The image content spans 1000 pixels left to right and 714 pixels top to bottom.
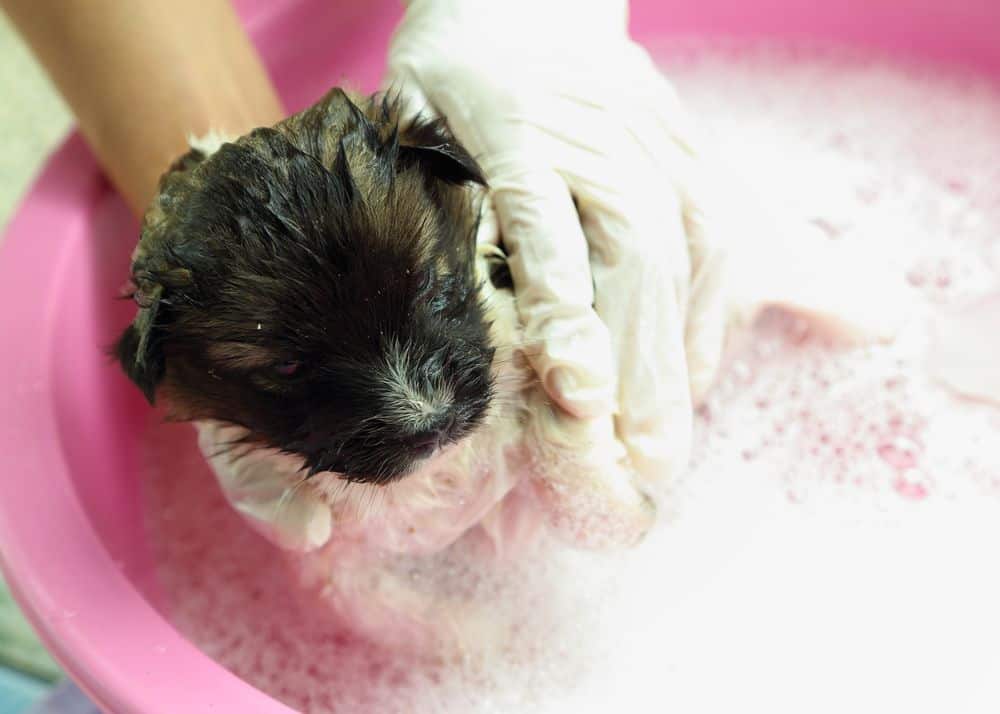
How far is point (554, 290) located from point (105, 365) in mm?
815

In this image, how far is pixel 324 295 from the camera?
0.83m

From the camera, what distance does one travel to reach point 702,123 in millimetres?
1941

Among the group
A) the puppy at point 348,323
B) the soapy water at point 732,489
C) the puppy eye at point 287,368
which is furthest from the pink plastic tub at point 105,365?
the puppy eye at point 287,368

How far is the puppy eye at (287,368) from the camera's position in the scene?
0.88 meters

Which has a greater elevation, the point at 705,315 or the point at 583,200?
the point at 583,200

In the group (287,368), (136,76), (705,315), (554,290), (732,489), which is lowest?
(732,489)

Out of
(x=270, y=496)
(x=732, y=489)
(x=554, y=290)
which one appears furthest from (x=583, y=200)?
(x=732, y=489)

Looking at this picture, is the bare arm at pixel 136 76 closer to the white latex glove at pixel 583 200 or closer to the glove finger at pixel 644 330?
the white latex glove at pixel 583 200

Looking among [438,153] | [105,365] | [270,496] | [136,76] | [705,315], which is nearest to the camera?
[438,153]

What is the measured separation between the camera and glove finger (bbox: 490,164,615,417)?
1.04 m

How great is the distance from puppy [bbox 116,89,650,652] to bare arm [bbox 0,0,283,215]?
0.32 m

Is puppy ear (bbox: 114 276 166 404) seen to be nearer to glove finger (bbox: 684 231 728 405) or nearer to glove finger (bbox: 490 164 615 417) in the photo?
glove finger (bbox: 490 164 615 417)

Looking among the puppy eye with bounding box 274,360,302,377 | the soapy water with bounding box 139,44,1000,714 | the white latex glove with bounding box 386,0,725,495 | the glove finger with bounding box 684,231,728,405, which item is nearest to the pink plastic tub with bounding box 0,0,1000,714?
the soapy water with bounding box 139,44,1000,714

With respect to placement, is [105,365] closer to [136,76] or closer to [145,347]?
[136,76]
